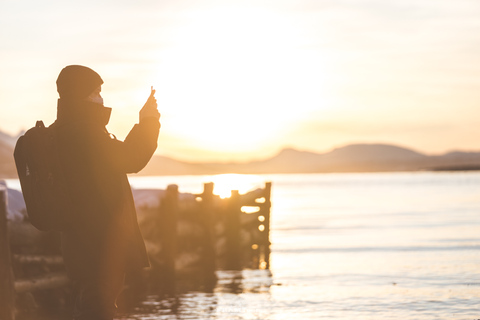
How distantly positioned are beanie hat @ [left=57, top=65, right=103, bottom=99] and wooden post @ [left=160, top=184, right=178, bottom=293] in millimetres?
14739

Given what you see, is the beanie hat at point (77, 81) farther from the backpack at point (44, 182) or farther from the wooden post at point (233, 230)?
the wooden post at point (233, 230)

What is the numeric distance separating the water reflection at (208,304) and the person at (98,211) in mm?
9536

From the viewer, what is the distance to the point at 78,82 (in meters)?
5.55

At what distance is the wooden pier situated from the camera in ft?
44.4

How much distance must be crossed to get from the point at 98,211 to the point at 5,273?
5.90m

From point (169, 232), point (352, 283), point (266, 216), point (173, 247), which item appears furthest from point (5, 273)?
point (266, 216)

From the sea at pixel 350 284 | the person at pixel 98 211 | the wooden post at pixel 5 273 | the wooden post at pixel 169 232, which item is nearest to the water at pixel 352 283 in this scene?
the sea at pixel 350 284

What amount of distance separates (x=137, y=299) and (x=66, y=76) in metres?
12.7

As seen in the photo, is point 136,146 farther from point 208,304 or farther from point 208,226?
point 208,226

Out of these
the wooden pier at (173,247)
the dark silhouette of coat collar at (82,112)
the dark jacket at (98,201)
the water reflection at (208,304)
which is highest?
the dark silhouette of coat collar at (82,112)

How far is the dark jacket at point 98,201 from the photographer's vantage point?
5.35m

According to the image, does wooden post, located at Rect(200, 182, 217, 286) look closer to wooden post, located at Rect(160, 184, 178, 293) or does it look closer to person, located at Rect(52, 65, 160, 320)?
wooden post, located at Rect(160, 184, 178, 293)

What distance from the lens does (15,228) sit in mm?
15719

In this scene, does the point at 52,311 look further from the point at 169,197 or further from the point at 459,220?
the point at 459,220
